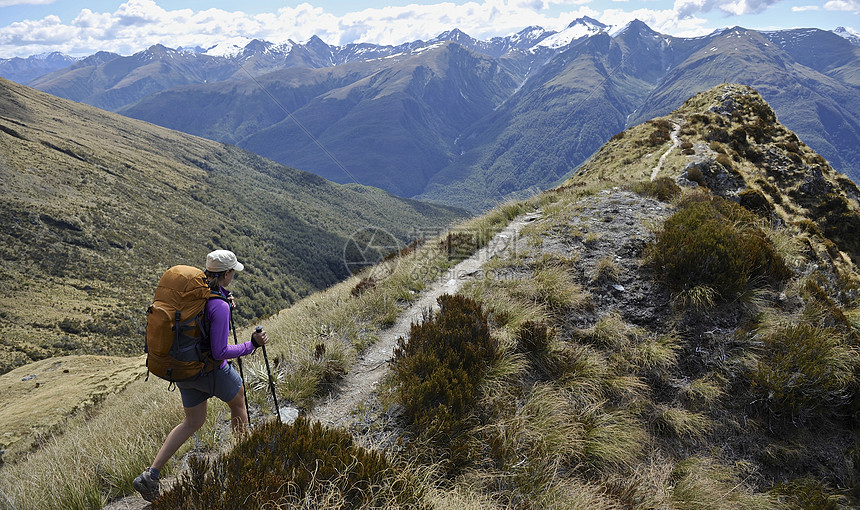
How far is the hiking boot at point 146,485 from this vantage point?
4035mm

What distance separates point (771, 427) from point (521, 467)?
4716 mm

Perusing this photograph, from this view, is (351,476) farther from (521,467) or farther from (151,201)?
(151,201)

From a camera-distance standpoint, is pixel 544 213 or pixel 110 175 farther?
pixel 110 175

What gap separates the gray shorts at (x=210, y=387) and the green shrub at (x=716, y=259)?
8.52m

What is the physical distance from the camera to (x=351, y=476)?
12.4ft

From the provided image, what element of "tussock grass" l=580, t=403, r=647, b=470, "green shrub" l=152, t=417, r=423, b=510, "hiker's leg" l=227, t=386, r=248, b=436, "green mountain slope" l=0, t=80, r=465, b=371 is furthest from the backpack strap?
"green mountain slope" l=0, t=80, r=465, b=371

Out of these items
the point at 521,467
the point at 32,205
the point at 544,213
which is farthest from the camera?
the point at 32,205

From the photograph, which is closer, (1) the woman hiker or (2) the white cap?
(1) the woman hiker

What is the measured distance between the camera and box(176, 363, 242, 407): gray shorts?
4473 mm

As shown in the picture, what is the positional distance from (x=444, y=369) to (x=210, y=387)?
3028mm

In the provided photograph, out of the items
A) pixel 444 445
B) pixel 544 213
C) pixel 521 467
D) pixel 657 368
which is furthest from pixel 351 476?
pixel 544 213

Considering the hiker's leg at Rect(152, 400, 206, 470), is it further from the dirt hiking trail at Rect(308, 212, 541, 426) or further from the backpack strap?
the dirt hiking trail at Rect(308, 212, 541, 426)

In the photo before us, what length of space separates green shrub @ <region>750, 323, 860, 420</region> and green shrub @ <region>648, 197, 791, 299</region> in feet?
4.88

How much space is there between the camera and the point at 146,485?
4.06 m
